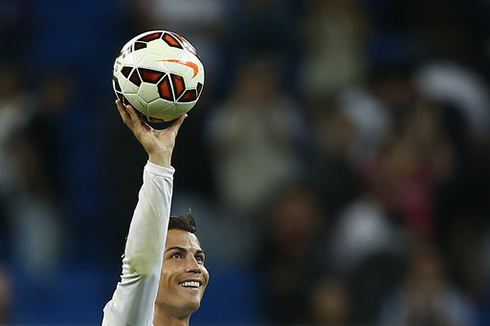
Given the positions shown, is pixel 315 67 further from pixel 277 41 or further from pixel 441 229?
pixel 441 229

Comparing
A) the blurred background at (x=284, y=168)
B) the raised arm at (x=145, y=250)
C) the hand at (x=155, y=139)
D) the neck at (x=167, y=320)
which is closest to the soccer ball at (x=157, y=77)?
the hand at (x=155, y=139)

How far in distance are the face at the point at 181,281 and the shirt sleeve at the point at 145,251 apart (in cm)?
70

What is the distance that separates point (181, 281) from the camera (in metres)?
4.81

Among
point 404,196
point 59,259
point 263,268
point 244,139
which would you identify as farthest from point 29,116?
point 404,196

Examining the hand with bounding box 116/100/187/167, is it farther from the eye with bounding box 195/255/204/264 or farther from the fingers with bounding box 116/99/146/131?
the eye with bounding box 195/255/204/264

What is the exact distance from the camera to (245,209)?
9930 mm

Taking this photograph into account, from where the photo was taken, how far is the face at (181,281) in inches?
188

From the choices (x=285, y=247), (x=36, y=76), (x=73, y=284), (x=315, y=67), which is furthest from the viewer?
(x=36, y=76)

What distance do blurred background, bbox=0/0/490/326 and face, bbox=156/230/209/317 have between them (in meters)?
3.59

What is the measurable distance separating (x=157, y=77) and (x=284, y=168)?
18.8ft


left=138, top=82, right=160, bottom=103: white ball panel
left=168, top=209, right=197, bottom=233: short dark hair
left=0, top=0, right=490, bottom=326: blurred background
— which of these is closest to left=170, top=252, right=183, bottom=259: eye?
left=168, top=209, right=197, bottom=233: short dark hair

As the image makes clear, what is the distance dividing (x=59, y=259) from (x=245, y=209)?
1820 millimetres

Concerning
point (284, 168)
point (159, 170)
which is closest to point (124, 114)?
Answer: point (159, 170)

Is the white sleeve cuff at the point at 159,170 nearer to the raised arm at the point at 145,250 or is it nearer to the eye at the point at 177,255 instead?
the raised arm at the point at 145,250
